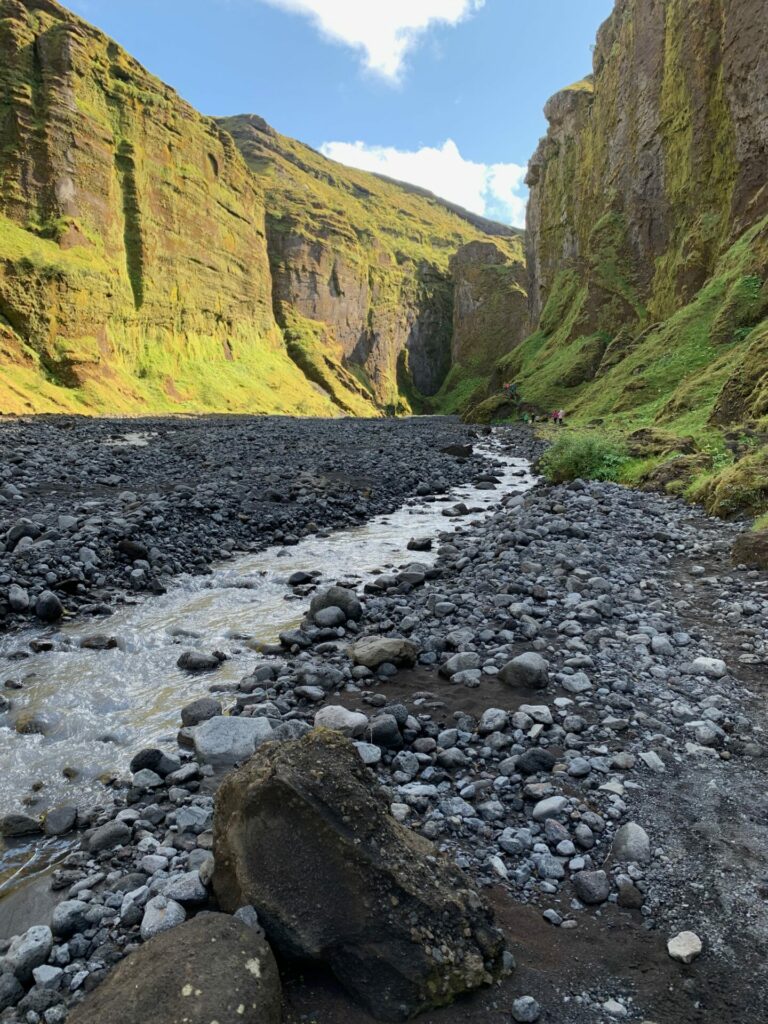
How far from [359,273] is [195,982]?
11213 cm

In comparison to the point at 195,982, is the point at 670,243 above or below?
above

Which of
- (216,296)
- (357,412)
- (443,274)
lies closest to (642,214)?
(216,296)

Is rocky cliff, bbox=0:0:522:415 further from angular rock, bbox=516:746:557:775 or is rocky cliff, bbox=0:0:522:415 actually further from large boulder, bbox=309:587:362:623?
angular rock, bbox=516:746:557:775

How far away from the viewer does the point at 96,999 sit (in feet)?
8.04

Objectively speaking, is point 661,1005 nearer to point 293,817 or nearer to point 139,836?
point 293,817

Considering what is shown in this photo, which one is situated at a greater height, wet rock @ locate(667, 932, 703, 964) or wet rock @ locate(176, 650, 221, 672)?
wet rock @ locate(667, 932, 703, 964)

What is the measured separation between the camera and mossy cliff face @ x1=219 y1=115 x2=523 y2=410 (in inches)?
3716

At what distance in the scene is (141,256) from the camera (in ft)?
192

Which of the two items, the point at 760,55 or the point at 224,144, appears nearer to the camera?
the point at 760,55

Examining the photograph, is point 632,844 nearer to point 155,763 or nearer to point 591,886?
point 591,886

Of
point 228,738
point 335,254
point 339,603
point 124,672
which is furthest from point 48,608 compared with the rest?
point 335,254

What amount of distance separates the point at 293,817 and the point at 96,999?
0.97m

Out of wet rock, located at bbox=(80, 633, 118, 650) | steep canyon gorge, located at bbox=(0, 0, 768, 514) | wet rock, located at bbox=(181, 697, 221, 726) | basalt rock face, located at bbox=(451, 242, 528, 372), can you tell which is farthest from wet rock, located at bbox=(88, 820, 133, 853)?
basalt rock face, located at bbox=(451, 242, 528, 372)

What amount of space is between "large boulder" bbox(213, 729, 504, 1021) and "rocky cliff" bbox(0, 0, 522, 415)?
125 ft
